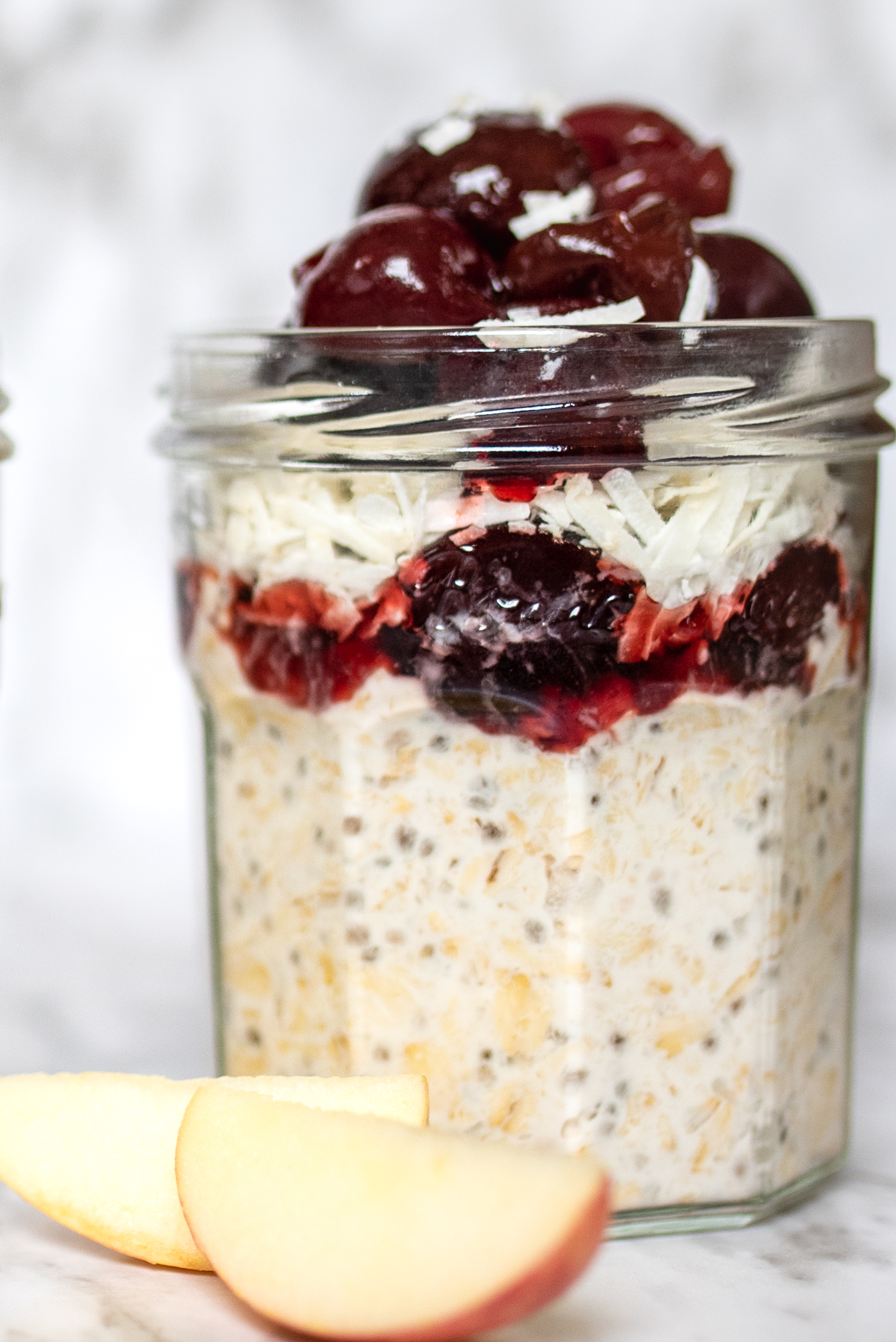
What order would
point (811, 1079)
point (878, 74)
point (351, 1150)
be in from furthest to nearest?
point (878, 74) < point (811, 1079) < point (351, 1150)

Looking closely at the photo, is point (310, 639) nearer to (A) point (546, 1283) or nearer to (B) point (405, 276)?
(B) point (405, 276)

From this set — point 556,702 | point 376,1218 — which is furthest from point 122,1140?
point 556,702

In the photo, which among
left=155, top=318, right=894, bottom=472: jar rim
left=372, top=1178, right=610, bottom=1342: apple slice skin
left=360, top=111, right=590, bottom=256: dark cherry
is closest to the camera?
left=372, top=1178, right=610, bottom=1342: apple slice skin

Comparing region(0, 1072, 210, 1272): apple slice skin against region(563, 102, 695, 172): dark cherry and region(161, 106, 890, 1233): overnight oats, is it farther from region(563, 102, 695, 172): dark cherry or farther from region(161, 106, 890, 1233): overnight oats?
region(563, 102, 695, 172): dark cherry

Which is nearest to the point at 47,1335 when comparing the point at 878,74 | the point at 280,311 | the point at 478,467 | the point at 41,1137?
the point at 41,1137

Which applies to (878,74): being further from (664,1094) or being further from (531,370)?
(664,1094)

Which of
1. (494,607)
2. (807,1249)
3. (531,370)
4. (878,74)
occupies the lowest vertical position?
(807,1249)

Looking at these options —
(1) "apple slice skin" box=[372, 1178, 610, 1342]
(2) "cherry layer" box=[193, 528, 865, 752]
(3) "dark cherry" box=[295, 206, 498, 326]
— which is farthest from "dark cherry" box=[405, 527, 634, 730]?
(1) "apple slice skin" box=[372, 1178, 610, 1342]
